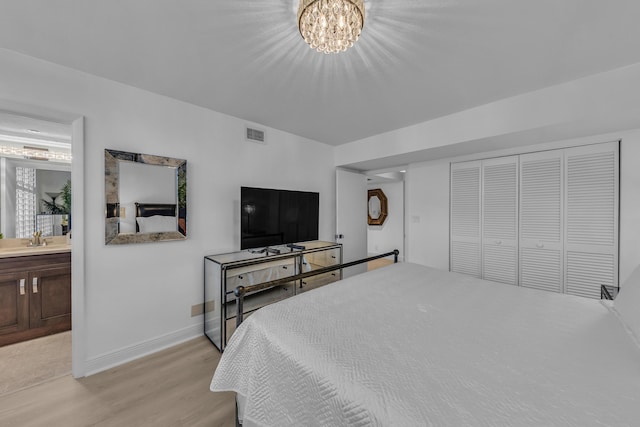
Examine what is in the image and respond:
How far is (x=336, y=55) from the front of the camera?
1783 millimetres

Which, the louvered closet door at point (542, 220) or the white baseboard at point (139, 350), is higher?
the louvered closet door at point (542, 220)

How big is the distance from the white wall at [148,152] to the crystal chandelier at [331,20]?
178cm

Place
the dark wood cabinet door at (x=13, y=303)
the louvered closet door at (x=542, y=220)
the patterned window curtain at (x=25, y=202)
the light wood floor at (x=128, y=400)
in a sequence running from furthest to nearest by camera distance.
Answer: the patterned window curtain at (x=25, y=202) < the louvered closet door at (x=542, y=220) < the dark wood cabinet door at (x=13, y=303) < the light wood floor at (x=128, y=400)

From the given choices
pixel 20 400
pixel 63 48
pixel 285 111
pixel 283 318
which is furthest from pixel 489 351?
pixel 63 48

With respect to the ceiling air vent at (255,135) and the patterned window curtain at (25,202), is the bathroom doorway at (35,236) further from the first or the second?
the ceiling air vent at (255,135)

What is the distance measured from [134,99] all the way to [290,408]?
2641mm

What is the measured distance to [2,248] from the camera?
276 centimetres

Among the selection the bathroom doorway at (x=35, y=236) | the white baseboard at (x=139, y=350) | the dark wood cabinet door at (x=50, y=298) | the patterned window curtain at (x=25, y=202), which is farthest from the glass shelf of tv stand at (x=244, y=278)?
the patterned window curtain at (x=25, y=202)

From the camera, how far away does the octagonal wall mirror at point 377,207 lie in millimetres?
6371

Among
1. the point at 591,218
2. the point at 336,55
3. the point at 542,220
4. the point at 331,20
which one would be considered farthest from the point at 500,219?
the point at 331,20

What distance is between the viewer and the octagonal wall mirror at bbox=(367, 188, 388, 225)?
637 centimetres

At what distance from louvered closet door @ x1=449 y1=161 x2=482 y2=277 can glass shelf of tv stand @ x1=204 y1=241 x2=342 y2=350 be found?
72.4 inches

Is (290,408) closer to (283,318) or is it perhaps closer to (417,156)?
(283,318)

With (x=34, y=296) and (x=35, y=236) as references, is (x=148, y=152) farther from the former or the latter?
(x=35, y=236)
